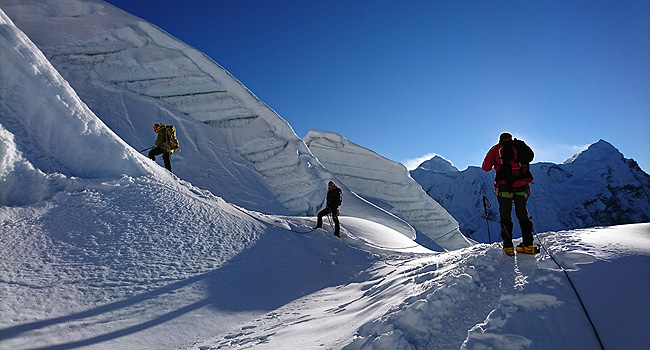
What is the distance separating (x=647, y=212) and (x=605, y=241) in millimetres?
100510

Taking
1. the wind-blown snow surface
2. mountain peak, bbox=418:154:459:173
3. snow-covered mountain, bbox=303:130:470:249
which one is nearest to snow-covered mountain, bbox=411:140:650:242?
mountain peak, bbox=418:154:459:173

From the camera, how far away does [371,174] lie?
24672 millimetres

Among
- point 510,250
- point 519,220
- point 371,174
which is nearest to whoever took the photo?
point 510,250

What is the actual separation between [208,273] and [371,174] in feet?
67.6

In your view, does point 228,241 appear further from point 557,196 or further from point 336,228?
point 557,196

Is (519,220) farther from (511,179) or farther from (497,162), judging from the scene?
(497,162)

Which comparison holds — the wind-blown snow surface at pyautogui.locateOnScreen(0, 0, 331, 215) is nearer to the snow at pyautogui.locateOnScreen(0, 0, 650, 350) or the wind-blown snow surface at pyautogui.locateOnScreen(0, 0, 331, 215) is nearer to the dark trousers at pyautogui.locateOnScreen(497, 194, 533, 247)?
the snow at pyautogui.locateOnScreen(0, 0, 650, 350)

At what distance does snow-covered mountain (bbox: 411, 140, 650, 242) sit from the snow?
6935 centimetres

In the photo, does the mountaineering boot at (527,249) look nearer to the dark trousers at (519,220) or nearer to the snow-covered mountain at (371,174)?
the dark trousers at (519,220)

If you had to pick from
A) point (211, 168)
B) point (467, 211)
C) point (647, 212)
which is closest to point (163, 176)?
point (211, 168)

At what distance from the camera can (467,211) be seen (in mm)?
78000

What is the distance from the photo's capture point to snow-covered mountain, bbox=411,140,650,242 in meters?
70.9

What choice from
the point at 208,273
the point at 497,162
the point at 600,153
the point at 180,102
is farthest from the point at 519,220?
the point at 600,153

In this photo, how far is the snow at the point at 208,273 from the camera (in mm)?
Answer: 2646
